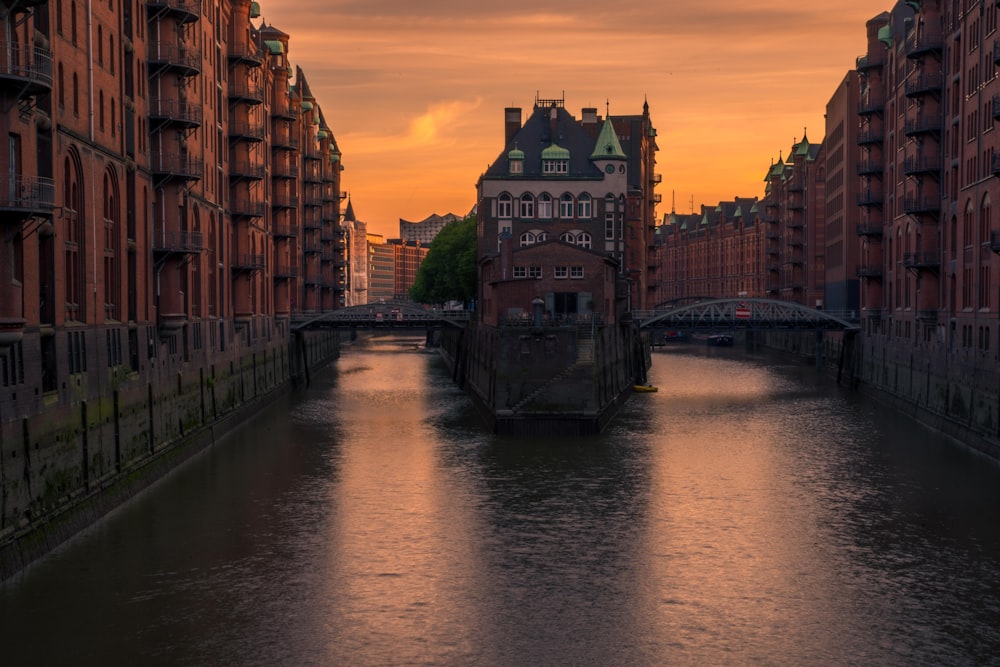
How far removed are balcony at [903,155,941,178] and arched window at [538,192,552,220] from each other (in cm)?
3812

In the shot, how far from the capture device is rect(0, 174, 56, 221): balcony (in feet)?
98.3

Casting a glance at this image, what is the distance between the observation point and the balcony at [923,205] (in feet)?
225

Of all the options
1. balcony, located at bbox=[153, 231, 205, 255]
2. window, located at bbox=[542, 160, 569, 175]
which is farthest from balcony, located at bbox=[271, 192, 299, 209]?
balcony, located at bbox=[153, 231, 205, 255]

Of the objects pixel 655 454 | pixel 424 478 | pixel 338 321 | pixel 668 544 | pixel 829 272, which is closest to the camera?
pixel 668 544

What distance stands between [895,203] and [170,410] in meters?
56.4

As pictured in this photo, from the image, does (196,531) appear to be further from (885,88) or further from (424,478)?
(885,88)

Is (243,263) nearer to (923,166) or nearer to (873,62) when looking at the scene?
(923,166)

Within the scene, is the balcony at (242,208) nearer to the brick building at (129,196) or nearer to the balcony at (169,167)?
the brick building at (129,196)

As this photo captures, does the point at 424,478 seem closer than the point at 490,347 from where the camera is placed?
Yes

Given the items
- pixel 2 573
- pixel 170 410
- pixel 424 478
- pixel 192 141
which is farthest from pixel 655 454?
pixel 2 573

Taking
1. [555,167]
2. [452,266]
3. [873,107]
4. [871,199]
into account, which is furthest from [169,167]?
[452,266]

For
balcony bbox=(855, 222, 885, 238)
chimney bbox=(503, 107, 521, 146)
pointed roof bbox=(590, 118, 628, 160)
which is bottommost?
balcony bbox=(855, 222, 885, 238)

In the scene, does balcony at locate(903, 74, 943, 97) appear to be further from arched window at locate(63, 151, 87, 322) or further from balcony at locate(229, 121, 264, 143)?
arched window at locate(63, 151, 87, 322)

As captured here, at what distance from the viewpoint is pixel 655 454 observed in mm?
54969
